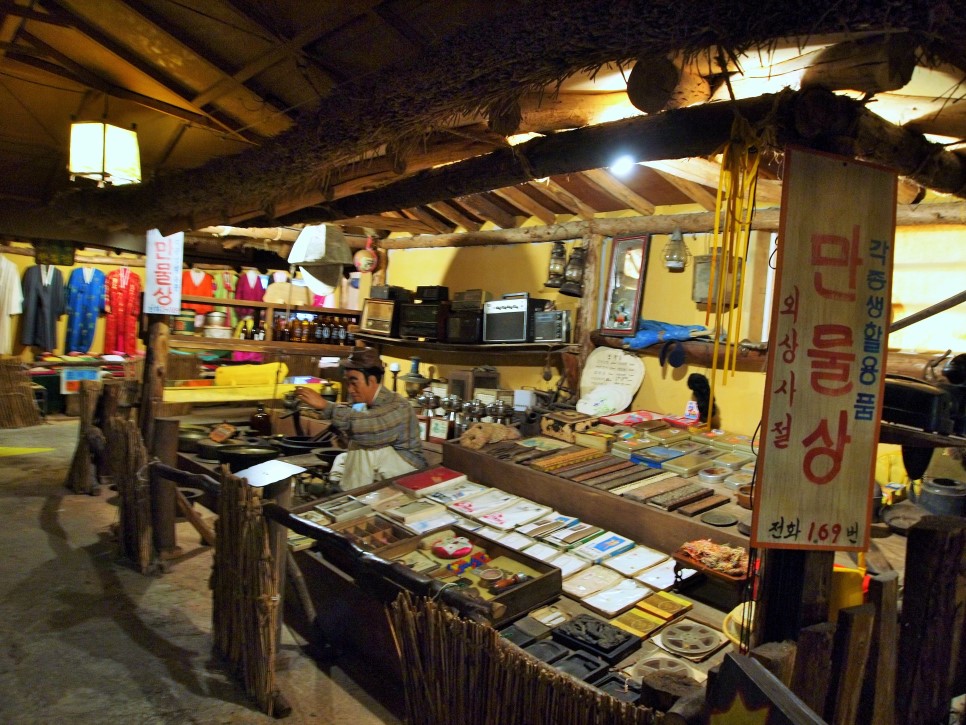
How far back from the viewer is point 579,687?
213cm

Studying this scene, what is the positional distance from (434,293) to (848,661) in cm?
720

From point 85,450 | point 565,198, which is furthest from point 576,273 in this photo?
point 85,450

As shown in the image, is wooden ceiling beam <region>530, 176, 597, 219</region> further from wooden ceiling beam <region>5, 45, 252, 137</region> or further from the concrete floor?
the concrete floor

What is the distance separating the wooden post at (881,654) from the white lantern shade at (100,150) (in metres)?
5.70

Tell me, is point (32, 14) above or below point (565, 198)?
above

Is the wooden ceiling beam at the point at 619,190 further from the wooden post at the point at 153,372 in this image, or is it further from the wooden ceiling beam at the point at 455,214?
the wooden post at the point at 153,372

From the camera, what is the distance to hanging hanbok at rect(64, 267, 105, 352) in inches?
468

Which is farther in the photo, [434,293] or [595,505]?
[434,293]

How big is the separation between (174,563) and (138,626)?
3.48 feet

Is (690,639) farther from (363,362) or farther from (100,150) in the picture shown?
(100,150)

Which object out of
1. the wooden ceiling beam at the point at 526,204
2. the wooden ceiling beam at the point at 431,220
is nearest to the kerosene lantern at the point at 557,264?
the wooden ceiling beam at the point at 526,204

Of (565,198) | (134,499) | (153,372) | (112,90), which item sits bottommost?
(134,499)

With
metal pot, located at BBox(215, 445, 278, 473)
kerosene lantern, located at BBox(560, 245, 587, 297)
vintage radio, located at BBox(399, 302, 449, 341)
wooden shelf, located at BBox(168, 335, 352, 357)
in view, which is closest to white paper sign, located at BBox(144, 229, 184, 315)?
wooden shelf, located at BBox(168, 335, 352, 357)

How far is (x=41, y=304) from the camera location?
11.5 m
